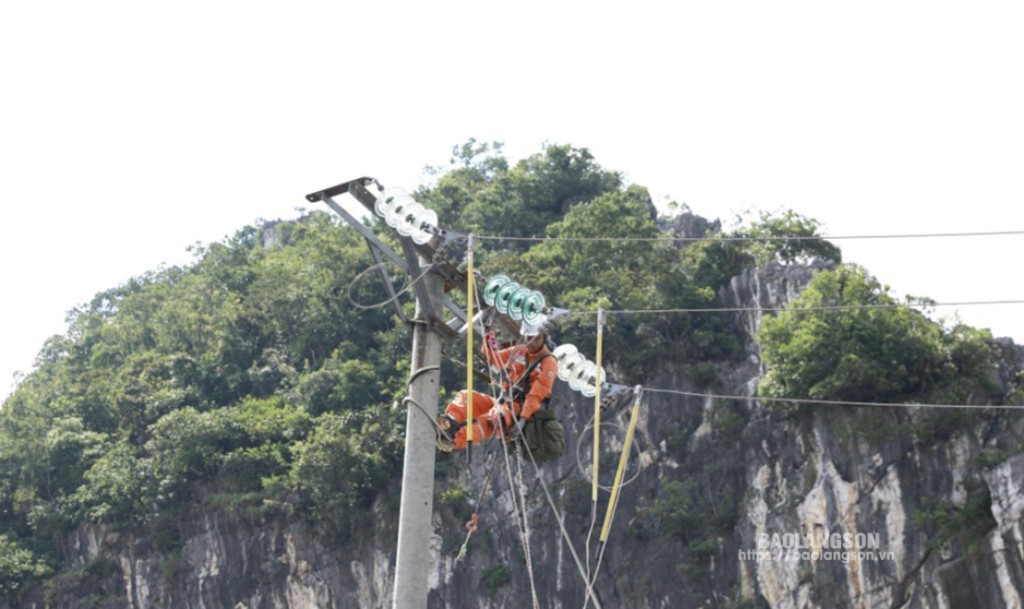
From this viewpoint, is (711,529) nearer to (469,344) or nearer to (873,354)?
(873,354)

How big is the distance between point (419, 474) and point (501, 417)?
2911 millimetres

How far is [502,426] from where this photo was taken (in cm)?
1527

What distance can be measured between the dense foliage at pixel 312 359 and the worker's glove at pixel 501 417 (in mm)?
30354

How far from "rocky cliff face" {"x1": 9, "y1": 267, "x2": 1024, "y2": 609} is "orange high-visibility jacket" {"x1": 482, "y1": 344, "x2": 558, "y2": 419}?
72.8ft

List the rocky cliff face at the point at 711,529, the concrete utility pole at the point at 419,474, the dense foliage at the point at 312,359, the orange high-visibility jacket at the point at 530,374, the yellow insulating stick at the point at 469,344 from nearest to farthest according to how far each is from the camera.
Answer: the concrete utility pole at the point at 419,474 → the yellow insulating stick at the point at 469,344 → the orange high-visibility jacket at the point at 530,374 → the rocky cliff face at the point at 711,529 → the dense foliage at the point at 312,359

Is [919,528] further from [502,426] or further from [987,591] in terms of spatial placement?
[502,426]


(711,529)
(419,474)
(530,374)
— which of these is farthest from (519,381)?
(711,529)

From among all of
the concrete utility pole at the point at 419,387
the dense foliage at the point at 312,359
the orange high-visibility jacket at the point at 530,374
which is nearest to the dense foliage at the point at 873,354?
the dense foliage at the point at 312,359

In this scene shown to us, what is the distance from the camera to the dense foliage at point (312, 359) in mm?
52094

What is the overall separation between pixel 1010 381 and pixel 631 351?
44.2 feet

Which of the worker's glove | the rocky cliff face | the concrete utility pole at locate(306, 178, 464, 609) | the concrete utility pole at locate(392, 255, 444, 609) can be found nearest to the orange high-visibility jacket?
the worker's glove

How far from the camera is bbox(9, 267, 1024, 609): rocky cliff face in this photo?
42.3 metres

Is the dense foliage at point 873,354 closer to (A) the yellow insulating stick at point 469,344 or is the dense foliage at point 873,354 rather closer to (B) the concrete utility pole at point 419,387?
(A) the yellow insulating stick at point 469,344

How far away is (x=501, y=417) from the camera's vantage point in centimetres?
1520
